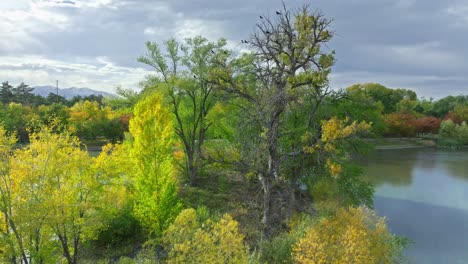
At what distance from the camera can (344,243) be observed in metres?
12.2

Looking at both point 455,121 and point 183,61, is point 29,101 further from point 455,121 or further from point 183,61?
point 455,121

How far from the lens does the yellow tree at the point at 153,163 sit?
17797 millimetres

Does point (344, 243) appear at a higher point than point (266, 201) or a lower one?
lower

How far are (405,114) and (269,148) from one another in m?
66.8

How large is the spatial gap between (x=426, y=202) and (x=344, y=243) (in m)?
22.0

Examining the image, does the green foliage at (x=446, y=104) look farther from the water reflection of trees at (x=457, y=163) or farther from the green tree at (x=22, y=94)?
the green tree at (x=22, y=94)

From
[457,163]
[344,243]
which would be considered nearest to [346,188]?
[344,243]

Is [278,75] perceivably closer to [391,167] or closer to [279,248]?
[279,248]

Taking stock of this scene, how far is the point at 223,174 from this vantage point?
31.1 m

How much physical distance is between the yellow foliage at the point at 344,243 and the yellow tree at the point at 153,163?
679 centimetres

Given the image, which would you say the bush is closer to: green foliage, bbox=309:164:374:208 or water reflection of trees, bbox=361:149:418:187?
green foliage, bbox=309:164:374:208

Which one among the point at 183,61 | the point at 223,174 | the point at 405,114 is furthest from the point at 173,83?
the point at 405,114

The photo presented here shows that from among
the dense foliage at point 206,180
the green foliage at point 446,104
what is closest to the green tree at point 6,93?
the dense foliage at point 206,180

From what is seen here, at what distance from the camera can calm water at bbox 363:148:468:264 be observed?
71.5ft
